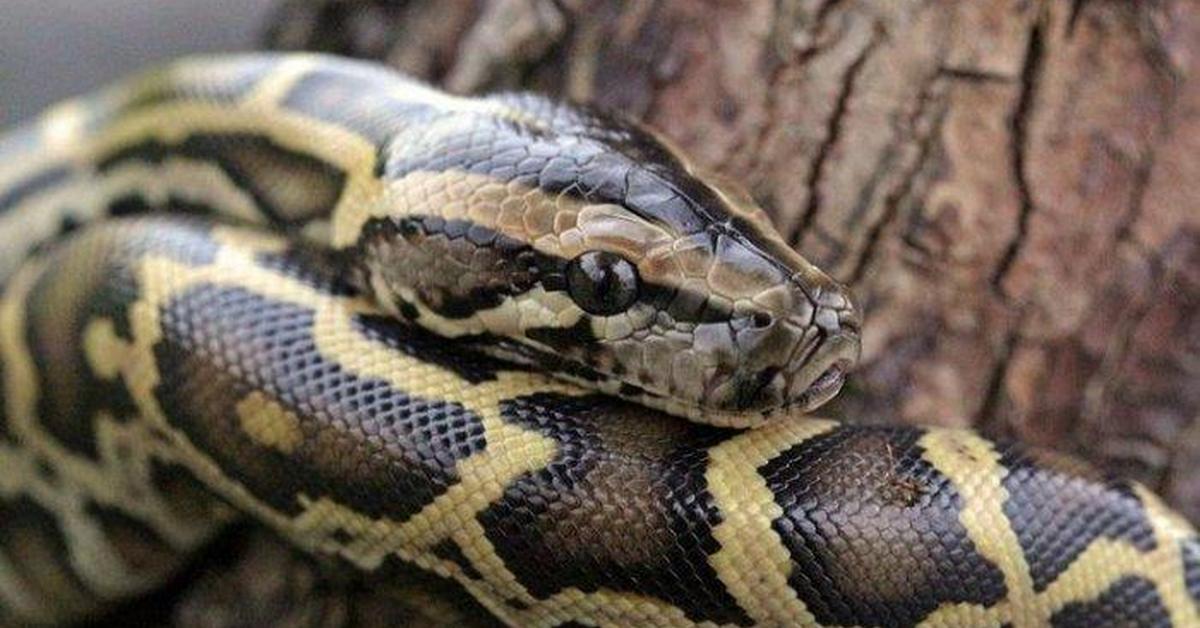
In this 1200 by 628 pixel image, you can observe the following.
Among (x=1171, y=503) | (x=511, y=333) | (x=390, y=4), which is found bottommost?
(x=1171, y=503)

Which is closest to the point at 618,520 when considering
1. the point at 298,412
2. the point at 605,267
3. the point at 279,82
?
the point at 605,267

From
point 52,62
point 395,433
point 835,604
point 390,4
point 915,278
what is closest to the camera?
point 835,604

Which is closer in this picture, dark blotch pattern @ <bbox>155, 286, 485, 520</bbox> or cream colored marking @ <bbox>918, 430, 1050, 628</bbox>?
cream colored marking @ <bbox>918, 430, 1050, 628</bbox>

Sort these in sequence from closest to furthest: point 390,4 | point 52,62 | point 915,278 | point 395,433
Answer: point 395,433
point 915,278
point 390,4
point 52,62

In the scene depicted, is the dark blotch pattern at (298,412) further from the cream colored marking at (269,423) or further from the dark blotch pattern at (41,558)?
the dark blotch pattern at (41,558)

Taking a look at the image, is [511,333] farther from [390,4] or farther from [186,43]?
[186,43]

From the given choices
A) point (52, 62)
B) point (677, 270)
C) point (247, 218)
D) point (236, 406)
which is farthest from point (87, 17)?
point (677, 270)

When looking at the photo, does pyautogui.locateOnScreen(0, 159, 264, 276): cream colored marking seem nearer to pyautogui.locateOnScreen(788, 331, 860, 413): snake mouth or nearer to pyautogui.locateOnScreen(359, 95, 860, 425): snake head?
pyautogui.locateOnScreen(359, 95, 860, 425): snake head

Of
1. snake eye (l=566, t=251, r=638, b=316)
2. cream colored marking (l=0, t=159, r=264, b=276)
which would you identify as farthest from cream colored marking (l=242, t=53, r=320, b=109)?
snake eye (l=566, t=251, r=638, b=316)
